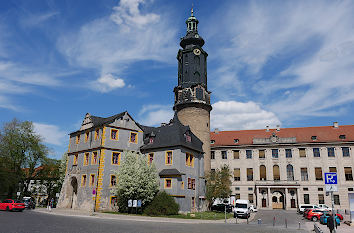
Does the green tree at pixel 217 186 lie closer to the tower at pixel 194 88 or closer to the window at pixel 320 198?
the tower at pixel 194 88

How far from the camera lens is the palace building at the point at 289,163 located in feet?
166

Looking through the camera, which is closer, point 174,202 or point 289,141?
point 174,202

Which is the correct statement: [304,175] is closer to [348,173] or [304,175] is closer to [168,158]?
[348,173]

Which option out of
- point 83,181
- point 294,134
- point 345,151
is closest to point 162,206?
point 83,181

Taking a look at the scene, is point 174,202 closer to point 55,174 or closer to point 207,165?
point 207,165

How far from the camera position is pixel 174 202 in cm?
3031

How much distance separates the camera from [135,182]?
29.8 metres

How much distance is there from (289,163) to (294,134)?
6.57 metres

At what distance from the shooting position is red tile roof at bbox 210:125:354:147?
175 ft

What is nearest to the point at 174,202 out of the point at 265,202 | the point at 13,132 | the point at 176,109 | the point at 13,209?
the point at 13,209

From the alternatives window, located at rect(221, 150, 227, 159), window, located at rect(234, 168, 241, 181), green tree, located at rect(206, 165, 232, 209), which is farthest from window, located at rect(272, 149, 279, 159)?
green tree, located at rect(206, 165, 232, 209)

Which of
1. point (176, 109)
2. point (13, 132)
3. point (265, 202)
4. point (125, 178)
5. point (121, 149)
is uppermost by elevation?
point (176, 109)

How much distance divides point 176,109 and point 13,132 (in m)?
28.0

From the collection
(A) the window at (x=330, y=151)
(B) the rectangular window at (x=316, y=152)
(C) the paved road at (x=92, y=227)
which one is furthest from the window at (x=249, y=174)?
(C) the paved road at (x=92, y=227)
